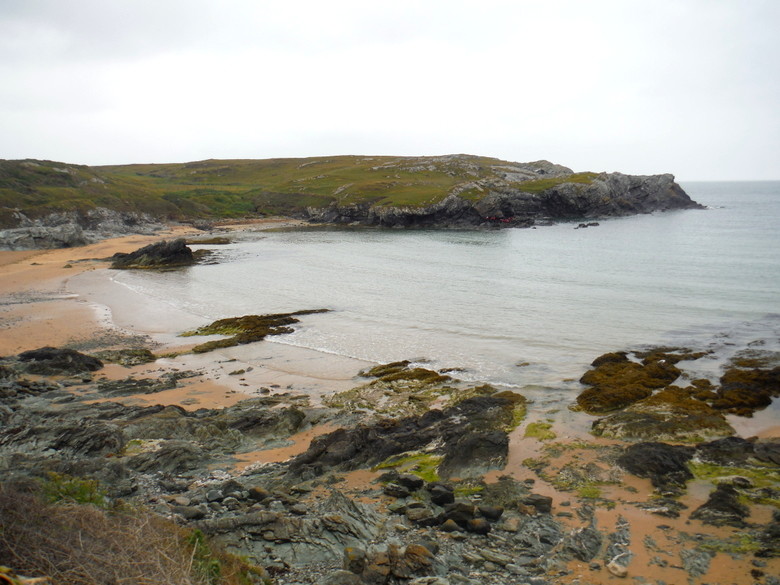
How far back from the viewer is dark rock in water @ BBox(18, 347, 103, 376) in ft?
77.4

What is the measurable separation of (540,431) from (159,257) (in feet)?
186

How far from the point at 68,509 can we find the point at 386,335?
79.0ft

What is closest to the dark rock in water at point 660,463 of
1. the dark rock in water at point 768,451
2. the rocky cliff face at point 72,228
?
the dark rock in water at point 768,451

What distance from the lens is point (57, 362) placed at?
23984 mm

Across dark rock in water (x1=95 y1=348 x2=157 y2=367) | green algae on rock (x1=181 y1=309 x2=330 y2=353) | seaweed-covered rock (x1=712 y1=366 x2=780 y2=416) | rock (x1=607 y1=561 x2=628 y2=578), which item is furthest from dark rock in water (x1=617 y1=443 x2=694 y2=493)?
dark rock in water (x1=95 y1=348 x2=157 y2=367)

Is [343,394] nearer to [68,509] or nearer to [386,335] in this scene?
[386,335]

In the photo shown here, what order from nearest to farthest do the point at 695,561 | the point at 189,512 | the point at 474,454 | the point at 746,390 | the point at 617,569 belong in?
1. the point at 617,569
2. the point at 695,561
3. the point at 189,512
4. the point at 474,454
5. the point at 746,390

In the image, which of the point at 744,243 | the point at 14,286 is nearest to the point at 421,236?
the point at 744,243

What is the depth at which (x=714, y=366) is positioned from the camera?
931 inches

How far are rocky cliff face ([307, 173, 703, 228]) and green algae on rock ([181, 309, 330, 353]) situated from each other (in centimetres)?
7075

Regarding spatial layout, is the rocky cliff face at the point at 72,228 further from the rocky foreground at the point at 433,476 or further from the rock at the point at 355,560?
the rock at the point at 355,560

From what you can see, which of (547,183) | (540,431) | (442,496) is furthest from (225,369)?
(547,183)

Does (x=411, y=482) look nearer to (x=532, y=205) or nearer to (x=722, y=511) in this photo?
(x=722, y=511)

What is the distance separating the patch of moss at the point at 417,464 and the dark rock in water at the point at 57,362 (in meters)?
16.7
